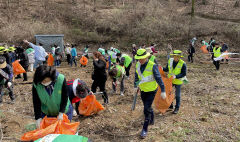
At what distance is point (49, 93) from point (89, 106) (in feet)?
7.33

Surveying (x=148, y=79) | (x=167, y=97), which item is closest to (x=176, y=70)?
(x=167, y=97)

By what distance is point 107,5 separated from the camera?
83.2 ft

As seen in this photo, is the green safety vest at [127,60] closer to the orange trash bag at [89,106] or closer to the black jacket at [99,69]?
the black jacket at [99,69]

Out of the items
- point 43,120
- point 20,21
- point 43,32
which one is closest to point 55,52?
point 43,32

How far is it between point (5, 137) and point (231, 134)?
4500 mm

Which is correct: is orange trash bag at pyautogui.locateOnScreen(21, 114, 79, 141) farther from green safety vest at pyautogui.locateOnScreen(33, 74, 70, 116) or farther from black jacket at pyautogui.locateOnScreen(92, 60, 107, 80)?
black jacket at pyautogui.locateOnScreen(92, 60, 107, 80)

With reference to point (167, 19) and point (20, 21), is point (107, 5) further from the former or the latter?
point (20, 21)

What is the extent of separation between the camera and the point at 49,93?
2758 millimetres

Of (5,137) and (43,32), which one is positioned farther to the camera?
(43,32)

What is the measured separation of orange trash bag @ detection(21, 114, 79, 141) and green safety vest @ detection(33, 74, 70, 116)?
148 millimetres

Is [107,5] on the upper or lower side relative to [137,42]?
upper

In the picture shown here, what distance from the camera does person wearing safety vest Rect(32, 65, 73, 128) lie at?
2.57 metres

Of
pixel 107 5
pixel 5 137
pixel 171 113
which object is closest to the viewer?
pixel 5 137

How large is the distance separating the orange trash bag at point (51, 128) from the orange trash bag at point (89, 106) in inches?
74.9
